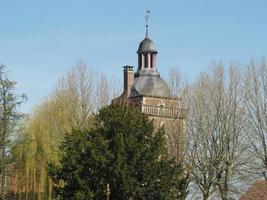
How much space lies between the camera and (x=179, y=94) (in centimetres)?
3831

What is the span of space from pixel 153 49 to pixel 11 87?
2466 cm

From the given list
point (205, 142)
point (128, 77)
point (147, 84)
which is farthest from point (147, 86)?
point (205, 142)

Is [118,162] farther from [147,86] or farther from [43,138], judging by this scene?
[147,86]

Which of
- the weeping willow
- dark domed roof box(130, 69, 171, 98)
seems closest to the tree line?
the weeping willow

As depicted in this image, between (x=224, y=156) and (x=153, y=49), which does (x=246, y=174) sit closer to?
(x=224, y=156)

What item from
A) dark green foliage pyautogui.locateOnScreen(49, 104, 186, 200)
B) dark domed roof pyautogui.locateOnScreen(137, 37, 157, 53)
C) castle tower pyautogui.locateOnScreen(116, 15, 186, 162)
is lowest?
dark green foliage pyautogui.locateOnScreen(49, 104, 186, 200)

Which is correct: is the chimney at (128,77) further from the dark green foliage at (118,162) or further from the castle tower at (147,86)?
the dark green foliage at (118,162)

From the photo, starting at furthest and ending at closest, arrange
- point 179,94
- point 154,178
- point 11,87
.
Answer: point 179,94, point 11,87, point 154,178

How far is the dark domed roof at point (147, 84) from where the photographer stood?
53219 millimetres

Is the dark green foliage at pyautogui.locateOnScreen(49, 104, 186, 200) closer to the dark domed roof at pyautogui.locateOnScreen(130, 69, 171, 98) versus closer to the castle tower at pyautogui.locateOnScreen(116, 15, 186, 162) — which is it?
the castle tower at pyautogui.locateOnScreen(116, 15, 186, 162)

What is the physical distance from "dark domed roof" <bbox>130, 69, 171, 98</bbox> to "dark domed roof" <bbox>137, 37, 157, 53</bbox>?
177 cm

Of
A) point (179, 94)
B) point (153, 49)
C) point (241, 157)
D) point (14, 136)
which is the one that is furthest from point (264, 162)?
point (153, 49)

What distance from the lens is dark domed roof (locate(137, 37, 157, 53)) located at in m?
56.6

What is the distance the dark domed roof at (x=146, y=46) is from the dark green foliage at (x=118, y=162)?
2983 cm
